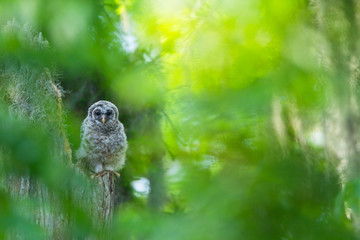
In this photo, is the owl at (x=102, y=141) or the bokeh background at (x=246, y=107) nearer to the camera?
the bokeh background at (x=246, y=107)

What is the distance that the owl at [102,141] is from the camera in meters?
3.41

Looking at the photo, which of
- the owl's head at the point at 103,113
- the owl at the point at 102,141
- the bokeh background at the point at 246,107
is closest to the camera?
the bokeh background at the point at 246,107

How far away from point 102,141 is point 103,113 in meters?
0.26

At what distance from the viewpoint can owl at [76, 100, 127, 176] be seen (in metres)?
3.41

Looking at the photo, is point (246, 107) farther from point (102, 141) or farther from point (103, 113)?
point (103, 113)

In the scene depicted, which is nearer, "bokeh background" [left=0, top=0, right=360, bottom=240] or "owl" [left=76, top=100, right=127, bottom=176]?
"bokeh background" [left=0, top=0, right=360, bottom=240]

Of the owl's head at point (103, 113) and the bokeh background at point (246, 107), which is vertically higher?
the owl's head at point (103, 113)

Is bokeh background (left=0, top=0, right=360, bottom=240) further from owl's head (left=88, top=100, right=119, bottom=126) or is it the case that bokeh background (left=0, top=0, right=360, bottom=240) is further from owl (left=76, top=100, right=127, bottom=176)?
owl's head (left=88, top=100, right=119, bottom=126)

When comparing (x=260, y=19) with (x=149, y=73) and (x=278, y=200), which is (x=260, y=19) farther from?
(x=149, y=73)

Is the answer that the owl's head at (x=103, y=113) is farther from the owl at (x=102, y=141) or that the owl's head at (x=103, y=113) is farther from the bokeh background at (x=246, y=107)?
the bokeh background at (x=246, y=107)

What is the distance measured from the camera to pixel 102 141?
350 cm

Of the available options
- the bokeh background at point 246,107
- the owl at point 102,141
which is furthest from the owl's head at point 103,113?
the bokeh background at point 246,107

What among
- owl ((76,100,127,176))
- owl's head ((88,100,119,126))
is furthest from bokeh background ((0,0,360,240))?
owl's head ((88,100,119,126))

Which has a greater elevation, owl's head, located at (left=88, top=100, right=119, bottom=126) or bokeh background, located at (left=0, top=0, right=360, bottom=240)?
owl's head, located at (left=88, top=100, right=119, bottom=126)
